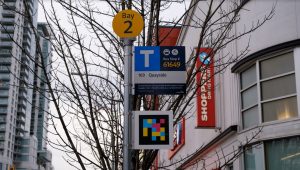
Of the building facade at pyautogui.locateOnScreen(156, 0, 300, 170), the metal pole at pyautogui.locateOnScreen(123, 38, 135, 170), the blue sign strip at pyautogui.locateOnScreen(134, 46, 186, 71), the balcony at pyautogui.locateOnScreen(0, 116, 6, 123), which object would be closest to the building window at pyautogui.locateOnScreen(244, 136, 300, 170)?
the building facade at pyautogui.locateOnScreen(156, 0, 300, 170)

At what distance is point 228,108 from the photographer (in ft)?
53.2

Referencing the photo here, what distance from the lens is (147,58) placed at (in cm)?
589

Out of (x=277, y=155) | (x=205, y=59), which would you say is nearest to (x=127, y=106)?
(x=205, y=59)

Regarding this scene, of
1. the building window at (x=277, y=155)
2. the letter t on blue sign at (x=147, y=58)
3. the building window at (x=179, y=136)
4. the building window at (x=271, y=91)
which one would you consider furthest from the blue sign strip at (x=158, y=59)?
the building window at (x=179, y=136)

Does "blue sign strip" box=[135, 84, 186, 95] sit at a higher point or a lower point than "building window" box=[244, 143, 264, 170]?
higher

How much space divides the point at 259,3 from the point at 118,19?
30.6 feet

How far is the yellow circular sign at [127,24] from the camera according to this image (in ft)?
18.9

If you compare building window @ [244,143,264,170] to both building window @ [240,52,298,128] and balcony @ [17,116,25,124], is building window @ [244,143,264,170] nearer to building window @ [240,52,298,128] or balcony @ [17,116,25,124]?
building window @ [240,52,298,128]

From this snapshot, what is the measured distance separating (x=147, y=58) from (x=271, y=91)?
8.35 meters

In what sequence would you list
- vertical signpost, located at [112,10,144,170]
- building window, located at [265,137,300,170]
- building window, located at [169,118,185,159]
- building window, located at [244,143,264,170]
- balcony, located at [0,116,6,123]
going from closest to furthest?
1. vertical signpost, located at [112,10,144,170]
2. building window, located at [265,137,300,170]
3. building window, located at [244,143,264,170]
4. building window, located at [169,118,185,159]
5. balcony, located at [0,116,6,123]

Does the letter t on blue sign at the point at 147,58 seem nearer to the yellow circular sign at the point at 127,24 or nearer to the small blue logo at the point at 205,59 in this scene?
the yellow circular sign at the point at 127,24

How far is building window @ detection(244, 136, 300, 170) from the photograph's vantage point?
12.3m

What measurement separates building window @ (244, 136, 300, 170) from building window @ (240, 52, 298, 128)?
68 centimetres

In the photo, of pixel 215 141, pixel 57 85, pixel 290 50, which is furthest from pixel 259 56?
pixel 57 85
